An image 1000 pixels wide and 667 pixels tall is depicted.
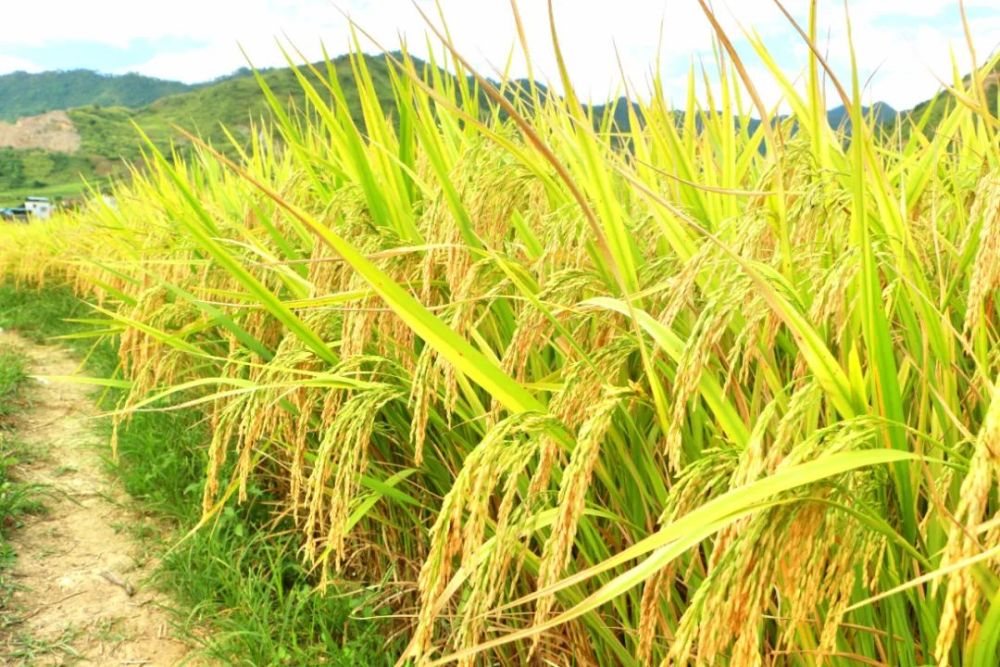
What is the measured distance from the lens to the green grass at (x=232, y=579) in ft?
7.39

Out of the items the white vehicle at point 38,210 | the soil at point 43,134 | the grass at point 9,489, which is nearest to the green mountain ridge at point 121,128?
the soil at point 43,134

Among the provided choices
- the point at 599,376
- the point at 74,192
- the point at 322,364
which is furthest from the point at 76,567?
the point at 74,192

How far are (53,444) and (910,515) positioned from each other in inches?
169

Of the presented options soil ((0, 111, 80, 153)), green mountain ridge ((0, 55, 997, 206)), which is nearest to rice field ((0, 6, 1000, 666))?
green mountain ridge ((0, 55, 997, 206))

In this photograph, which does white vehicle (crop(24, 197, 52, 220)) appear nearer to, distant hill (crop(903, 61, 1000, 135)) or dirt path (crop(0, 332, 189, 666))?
dirt path (crop(0, 332, 189, 666))

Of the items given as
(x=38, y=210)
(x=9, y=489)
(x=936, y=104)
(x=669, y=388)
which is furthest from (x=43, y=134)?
(x=669, y=388)

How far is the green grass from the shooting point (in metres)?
2.25

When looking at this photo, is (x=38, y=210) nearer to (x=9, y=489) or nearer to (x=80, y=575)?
(x=9, y=489)

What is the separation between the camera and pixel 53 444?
4.25 meters

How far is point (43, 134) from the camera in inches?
2776

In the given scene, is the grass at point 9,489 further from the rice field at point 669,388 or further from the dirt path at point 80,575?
the rice field at point 669,388

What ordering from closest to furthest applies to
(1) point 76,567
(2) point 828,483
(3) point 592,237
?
(2) point 828,483, (3) point 592,237, (1) point 76,567

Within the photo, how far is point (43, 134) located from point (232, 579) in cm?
8024

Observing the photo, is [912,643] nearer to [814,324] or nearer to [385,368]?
[814,324]
